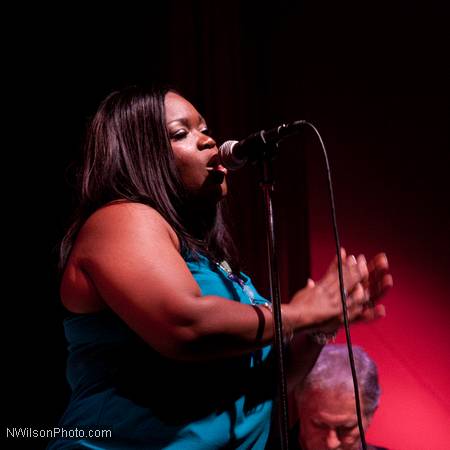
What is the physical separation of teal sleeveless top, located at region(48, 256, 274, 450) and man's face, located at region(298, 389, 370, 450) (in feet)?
3.14

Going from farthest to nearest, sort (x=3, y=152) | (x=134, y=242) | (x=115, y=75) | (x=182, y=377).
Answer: (x=115, y=75), (x=3, y=152), (x=182, y=377), (x=134, y=242)

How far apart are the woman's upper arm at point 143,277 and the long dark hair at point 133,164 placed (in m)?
0.15

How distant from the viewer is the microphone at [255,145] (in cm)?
119

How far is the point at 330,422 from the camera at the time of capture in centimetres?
217

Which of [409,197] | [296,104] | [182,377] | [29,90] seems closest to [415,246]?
[409,197]

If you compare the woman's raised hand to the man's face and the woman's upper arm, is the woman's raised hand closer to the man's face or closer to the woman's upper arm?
the woman's upper arm

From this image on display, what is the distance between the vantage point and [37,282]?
109 inches

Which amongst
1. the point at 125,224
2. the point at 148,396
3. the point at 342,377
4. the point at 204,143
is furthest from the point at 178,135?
the point at 342,377

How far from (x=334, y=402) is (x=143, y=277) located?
55.6 inches

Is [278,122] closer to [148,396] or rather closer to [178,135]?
[178,135]

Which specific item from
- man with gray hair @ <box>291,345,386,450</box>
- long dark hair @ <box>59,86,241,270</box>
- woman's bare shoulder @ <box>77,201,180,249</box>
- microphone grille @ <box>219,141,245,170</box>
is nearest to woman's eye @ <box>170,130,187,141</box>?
long dark hair @ <box>59,86,241,270</box>

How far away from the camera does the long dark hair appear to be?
1.33m

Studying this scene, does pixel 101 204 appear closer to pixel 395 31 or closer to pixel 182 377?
pixel 182 377

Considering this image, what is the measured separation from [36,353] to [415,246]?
1.90 metres
